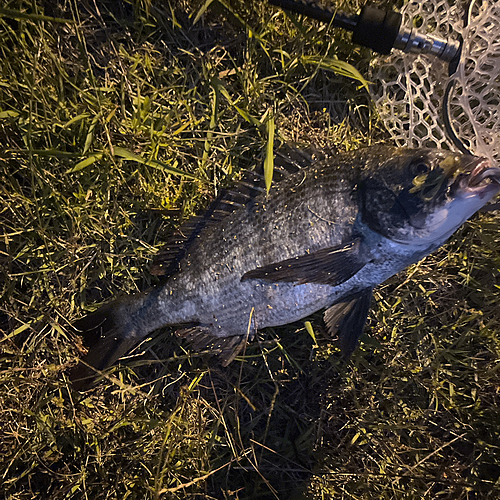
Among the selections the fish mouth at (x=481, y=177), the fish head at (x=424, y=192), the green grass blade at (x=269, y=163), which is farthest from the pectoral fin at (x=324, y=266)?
the fish mouth at (x=481, y=177)

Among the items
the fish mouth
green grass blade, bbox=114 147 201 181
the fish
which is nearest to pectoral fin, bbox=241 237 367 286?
the fish

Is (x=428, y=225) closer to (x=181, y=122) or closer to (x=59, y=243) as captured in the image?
(x=181, y=122)

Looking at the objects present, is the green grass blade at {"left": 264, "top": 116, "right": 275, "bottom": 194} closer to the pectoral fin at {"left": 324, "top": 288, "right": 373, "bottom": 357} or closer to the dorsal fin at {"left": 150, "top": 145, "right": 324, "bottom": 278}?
the dorsal fin at {"left": 150, "top": 145, "right": 324, "bottom": 278}

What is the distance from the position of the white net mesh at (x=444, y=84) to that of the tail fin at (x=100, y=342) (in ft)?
6.71

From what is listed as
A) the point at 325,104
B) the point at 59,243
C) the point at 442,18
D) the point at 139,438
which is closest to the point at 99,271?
the point at 59,243

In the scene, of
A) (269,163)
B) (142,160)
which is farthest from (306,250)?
(142,160)

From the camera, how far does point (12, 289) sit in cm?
209

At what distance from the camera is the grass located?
6.58ft

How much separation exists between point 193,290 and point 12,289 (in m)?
1.13

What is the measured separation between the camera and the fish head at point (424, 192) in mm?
1489

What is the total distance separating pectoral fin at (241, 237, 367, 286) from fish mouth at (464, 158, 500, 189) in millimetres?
534

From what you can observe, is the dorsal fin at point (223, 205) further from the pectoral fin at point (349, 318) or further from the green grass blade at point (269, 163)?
the pectoral fin at point (349, 318)

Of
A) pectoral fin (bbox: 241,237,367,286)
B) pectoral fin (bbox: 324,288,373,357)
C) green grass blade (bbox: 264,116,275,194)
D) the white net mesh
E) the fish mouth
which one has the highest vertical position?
the white net mesh

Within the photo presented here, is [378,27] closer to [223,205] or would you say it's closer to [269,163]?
[269,163]
